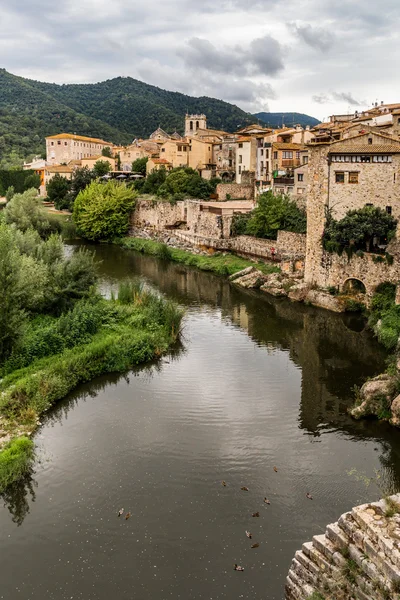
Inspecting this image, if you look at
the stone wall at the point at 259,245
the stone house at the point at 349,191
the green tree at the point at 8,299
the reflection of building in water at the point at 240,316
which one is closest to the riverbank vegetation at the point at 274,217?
the stone wall at the point at 259,245

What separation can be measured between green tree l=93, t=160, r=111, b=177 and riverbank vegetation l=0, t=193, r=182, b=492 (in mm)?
35052

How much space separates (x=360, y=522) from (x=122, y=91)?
6066 inches

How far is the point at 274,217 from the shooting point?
37156 millimetres

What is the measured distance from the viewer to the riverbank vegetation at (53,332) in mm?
15795

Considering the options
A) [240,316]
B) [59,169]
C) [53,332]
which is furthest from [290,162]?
[59,169]

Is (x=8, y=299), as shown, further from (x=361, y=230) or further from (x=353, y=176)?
(x=353, y=176)

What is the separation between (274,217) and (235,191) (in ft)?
49.0

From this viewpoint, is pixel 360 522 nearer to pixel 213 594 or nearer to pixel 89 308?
pixel 213 594

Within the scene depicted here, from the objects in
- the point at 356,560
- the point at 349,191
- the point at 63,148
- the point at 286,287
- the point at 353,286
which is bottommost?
the point at 356,560

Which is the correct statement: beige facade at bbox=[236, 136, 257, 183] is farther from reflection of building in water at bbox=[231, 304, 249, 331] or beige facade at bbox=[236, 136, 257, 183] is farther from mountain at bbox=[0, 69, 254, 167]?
mountain at bbox=[0, 69, 254, 167]

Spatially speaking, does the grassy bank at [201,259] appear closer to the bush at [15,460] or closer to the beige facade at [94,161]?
the bush at [15,460]

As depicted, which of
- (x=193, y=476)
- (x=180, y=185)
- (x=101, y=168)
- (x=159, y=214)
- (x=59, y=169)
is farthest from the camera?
(x=59, y=169)

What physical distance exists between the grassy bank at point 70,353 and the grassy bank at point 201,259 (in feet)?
38.6

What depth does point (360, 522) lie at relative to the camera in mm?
8414
